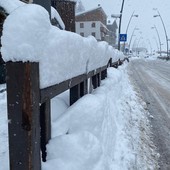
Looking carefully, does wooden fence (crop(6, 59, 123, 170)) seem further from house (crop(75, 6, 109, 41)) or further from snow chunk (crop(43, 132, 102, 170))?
house (crop(75, 6, 109, 41))

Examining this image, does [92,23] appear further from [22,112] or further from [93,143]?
[22,112]

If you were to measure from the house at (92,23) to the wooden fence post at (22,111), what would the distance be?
7843 centimetres

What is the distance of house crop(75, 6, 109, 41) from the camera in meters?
80.4

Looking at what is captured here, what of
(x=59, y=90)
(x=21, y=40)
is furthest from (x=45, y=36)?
(x=59, y=90)

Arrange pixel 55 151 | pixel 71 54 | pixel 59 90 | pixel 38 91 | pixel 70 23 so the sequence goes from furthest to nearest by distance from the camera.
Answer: pixel 70 23, pixel 71 54, pixel 59 90, pixel 55 151, pixel 38 91

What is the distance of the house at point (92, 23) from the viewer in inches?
3164

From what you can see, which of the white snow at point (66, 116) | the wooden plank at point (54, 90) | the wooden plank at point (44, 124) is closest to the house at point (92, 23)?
the white snow at point (66, 116)

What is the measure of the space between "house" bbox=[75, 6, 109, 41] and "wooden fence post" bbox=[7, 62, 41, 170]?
3088 inches

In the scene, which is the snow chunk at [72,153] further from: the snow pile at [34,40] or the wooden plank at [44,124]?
the snow pile at [34,40]

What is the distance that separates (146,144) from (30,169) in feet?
10.1

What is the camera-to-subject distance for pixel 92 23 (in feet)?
267

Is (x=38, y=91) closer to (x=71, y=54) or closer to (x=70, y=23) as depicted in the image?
(x=71, y=54)

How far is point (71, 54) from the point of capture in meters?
3.01

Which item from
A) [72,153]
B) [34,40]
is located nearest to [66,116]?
[72,153]
